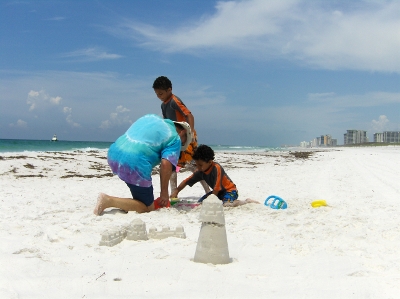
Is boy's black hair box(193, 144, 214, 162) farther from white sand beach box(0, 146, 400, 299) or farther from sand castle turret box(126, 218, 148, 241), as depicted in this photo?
sand castle turret box(126, 218, 148, 241)

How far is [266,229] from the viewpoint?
441cm

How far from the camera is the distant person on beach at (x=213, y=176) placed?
582 centimetres

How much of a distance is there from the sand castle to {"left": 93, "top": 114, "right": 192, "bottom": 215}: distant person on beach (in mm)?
1394

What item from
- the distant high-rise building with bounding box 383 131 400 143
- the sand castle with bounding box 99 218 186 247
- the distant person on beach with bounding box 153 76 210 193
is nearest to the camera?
the sand castle with bounding box 99 218 186 247

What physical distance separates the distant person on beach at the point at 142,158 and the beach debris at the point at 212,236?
7.39ft

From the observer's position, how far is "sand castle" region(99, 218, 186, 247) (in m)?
3.56

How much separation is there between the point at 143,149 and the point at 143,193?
66 centimetres

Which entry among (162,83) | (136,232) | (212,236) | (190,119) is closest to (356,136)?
(190,119)

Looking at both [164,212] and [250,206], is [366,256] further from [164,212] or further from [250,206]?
[164,212]

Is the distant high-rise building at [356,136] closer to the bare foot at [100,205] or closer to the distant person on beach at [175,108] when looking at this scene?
the distant person on beach at [175,108]

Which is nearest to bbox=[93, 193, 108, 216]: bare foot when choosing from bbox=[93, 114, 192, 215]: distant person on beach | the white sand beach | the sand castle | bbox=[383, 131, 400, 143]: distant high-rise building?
bbox=[93, 114, 192, 215]: distant person on beach

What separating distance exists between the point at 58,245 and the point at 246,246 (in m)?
1.86

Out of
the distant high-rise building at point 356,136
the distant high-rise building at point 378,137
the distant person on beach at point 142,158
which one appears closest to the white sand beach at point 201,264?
the distant person on beach at point 142,158

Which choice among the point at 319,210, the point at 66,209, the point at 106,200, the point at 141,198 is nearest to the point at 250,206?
the point at 319,210
